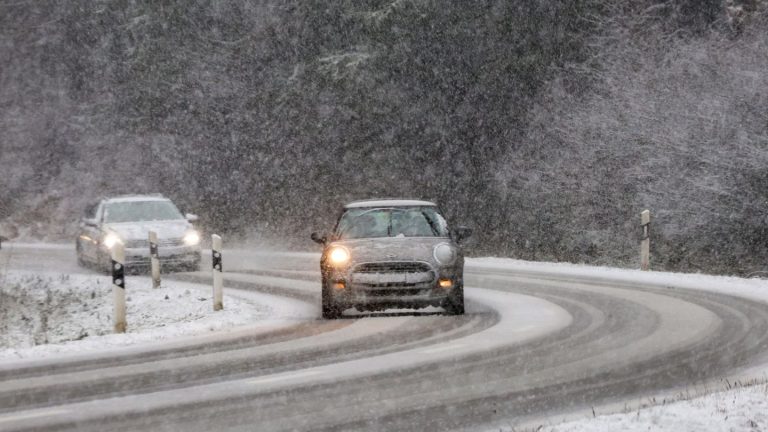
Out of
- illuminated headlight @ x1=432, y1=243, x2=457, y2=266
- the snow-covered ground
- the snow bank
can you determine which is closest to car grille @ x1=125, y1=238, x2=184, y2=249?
the snow bank

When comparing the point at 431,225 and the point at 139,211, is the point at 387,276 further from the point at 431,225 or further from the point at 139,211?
the point at 139,211

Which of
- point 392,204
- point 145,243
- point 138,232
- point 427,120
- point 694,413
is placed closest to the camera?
point 694,413

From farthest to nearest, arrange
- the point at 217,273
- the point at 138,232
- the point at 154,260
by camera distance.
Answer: the point at 138,232
the point at 154,260
the point at 217,273

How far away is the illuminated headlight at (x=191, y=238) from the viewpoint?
22759 mm

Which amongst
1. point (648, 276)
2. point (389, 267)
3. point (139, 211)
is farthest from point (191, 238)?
point (389, 267)

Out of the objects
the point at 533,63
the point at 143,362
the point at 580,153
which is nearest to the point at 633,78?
the point at 580,153

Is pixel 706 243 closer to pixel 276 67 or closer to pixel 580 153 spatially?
pixel 580 153

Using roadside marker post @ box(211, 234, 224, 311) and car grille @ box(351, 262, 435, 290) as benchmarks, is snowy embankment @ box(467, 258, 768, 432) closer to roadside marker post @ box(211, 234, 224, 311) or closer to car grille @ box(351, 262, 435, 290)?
car grille @ box(351, 262, 435, 290)

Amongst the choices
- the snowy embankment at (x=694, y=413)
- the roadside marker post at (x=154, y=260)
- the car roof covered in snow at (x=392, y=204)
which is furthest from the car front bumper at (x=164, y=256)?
the snowy embankment at (x=694, y=413)

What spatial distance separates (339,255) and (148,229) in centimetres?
1022

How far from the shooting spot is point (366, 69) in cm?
3256

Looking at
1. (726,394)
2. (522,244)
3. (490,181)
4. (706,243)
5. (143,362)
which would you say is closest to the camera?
(726,394)

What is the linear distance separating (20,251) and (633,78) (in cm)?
1886

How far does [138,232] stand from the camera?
22.7m
